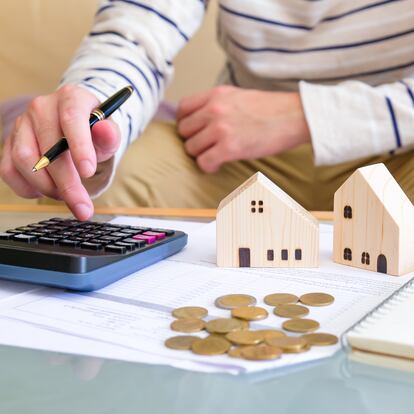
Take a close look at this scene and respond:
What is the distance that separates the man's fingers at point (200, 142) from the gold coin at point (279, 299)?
0.51 metres

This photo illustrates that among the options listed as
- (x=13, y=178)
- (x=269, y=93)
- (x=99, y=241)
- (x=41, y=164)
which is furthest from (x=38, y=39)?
(x=99, y=241)

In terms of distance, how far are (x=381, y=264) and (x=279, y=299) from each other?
0.37ft

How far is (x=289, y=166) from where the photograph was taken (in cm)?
100

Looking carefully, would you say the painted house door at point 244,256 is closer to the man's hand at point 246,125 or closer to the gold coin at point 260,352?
the gold coin at point 260,352

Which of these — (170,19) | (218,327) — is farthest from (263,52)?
(218,327)

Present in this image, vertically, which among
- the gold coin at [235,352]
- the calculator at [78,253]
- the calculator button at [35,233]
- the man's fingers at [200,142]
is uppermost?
the man's fingers at [200,142]

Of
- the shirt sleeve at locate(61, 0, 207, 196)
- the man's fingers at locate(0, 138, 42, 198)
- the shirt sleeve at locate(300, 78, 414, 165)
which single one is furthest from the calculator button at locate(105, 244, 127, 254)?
the shirt sleeve at locate(300, 78, 414, 165)

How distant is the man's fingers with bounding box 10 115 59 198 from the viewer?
2.07 feet

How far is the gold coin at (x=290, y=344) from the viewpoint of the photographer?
0.35m

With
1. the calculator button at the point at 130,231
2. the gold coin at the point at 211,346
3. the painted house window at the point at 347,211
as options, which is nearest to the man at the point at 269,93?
the calculator button at the point at 130,231

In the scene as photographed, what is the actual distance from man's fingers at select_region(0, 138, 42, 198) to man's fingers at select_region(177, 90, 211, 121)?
13.2 inches

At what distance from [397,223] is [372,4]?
0.52 metres

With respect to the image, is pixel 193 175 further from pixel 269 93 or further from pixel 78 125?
pixel 78 125

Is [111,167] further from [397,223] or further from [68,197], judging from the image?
[397,223]
